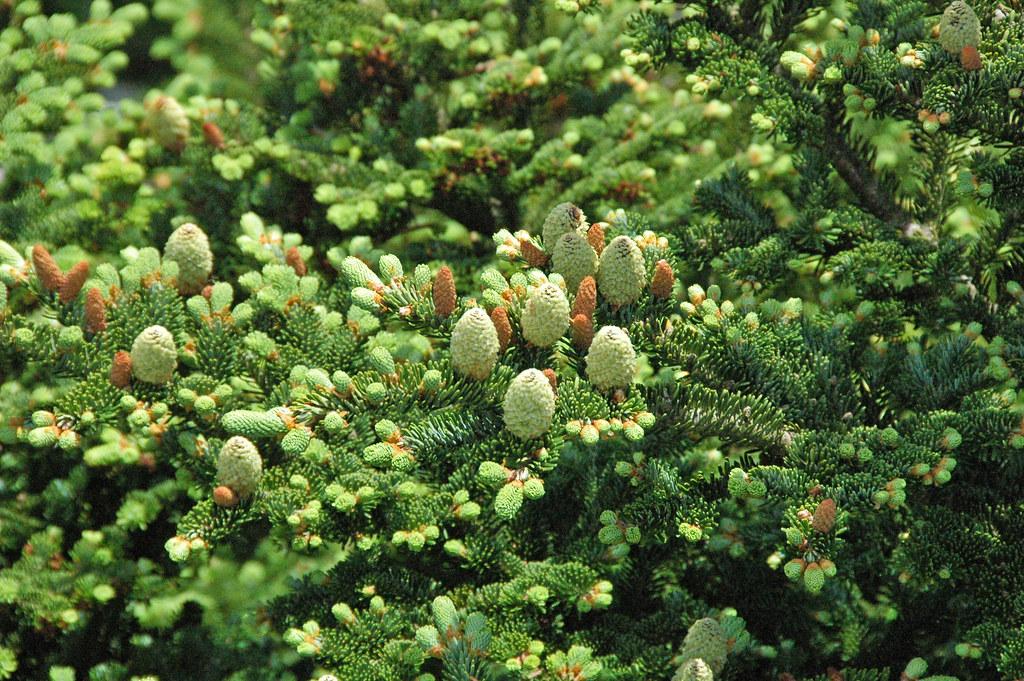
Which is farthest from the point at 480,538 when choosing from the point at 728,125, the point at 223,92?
the point at 223,92

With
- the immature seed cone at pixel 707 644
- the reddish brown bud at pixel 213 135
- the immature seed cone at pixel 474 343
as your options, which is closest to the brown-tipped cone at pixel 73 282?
the reddish brown bud at pixel 213 135

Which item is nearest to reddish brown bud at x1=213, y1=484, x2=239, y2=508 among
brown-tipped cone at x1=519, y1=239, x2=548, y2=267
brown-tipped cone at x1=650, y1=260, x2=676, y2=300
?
brown-tipped cone at x1=519, y1=239, x2=548, y2=267

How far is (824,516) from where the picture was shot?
1.43m

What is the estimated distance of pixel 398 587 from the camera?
67.6 inches

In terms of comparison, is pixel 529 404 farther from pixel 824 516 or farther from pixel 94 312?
pixel 94 312

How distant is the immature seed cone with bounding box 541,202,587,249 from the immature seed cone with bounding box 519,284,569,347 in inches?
6.2

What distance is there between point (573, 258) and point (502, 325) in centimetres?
16

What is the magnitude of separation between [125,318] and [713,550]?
3.43 ft

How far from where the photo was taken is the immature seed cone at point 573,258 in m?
1.59

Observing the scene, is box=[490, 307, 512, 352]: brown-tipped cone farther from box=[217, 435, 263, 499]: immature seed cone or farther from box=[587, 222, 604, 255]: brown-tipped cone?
box=[217, 435, 263, 499]: immature seed cone

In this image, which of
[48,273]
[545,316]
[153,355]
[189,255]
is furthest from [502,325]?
[48,273]

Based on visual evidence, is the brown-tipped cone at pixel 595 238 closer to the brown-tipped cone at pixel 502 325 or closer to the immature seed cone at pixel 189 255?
the brown-tipped cone at pixel 502 325

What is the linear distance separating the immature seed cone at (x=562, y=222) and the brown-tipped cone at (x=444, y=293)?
0.20 metres

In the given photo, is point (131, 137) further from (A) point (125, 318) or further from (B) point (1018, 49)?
(B) point (1018, 49)
